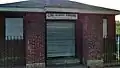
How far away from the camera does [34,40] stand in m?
10.9

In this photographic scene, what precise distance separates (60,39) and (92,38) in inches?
72.7

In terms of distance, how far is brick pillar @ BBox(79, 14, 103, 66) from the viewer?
11.7 meters

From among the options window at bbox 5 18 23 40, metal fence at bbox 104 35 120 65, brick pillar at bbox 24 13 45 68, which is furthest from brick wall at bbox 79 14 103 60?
window at bbox 5 18 23 40

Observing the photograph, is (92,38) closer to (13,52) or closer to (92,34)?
(92,34)

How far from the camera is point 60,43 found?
41.3 ft

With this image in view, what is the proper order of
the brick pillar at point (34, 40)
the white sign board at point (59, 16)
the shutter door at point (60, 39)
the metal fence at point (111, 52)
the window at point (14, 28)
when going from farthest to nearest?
A: the metal fence at point (111, 52)
the shutter door at point (60, 39)
the window at point (14, 28)
the white sign board at point (59, 16)
the brick pillar at point (34, 40)

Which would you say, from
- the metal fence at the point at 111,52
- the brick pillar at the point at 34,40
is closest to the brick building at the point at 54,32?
the brick pillar at the point at 34,40

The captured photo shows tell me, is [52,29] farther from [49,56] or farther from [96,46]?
[96,46]

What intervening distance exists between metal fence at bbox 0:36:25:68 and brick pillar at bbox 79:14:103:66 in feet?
10.6

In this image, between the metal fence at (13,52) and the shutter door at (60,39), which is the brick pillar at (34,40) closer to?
the metal fence at (13,52)

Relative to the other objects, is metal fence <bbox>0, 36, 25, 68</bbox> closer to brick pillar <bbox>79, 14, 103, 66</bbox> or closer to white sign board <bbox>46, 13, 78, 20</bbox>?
white sign board <bbox>46, 13, 78, 20</bbox>

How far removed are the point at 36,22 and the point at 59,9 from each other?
1.24 metres

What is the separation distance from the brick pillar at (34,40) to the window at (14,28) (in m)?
1.07

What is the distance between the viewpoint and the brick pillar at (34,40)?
10867 millimetres
